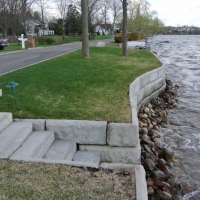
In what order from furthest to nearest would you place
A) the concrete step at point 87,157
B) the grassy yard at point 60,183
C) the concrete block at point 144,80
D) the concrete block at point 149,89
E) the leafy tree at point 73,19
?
A: the leafy tree at point 73,19 → the concrete block at point 149,89 → the concrete block at point 144,80 → the concrete step at point 87,157 → the grassy yard at point 60,183

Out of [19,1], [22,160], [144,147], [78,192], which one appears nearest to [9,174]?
[22,160]

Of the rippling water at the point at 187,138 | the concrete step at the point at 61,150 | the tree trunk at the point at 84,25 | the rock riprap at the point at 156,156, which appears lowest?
the rippling water at the point at 187,138

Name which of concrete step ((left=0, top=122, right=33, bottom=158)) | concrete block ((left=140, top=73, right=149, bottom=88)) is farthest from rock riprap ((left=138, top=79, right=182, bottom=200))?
concrete step ((left=0, top=122, right=33, bottom=158))

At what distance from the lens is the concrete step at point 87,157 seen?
4.05 meters

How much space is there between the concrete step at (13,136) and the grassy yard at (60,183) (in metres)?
0.25

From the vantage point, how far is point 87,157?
163 inches

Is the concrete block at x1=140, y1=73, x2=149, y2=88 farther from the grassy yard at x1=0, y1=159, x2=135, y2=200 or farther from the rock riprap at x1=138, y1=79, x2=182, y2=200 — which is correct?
the grassy yard at x1=0, y1=159, x2=135, y2=200

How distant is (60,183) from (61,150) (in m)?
1.09

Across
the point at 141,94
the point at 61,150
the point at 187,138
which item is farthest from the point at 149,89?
the point at 61,150

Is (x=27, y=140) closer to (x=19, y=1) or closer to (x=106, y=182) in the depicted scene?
(x=106, y=182)

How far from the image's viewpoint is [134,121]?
4523mm

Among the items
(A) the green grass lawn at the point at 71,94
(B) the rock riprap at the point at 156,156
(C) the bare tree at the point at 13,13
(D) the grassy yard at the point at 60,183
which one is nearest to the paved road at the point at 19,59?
(A) the green grass lawn at the point at 71,94

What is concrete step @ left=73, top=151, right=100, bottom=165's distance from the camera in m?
4.05

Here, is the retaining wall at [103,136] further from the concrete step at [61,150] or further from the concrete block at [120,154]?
the concrete step at [61,150]
